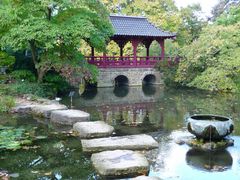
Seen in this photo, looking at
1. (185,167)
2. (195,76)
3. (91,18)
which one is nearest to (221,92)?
(195,76)

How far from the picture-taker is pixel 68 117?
12.3m

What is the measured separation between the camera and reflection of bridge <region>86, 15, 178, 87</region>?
28372 millimetres

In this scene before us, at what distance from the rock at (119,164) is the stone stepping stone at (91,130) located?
2130 millimetres

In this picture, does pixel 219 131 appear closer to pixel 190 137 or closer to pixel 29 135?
pixel 190 137

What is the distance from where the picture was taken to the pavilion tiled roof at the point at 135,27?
28.9 m

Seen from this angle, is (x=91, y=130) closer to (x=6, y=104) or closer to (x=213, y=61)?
(x=6, y=104)

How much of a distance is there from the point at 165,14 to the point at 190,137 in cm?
2870

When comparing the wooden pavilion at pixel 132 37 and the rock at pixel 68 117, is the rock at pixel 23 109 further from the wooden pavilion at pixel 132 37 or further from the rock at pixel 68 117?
the wooden pavilion at pixel 132 37

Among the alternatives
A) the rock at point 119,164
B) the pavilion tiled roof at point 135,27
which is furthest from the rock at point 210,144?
the pavilion tiled roof at point 135,27

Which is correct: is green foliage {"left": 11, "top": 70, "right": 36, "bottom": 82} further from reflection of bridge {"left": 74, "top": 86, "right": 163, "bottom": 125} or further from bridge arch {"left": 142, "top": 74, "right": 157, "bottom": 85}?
bridge arch {"left": 142, "top": 74, "right": 157, "bottom": 85}

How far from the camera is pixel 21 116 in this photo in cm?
1350

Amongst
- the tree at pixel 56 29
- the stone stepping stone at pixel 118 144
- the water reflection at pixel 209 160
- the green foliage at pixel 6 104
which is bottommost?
the water reflection at pixel 209 160

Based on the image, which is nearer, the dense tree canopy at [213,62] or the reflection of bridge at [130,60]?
the dense tree canopy at [213,62]

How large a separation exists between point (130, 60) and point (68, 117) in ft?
58.8
